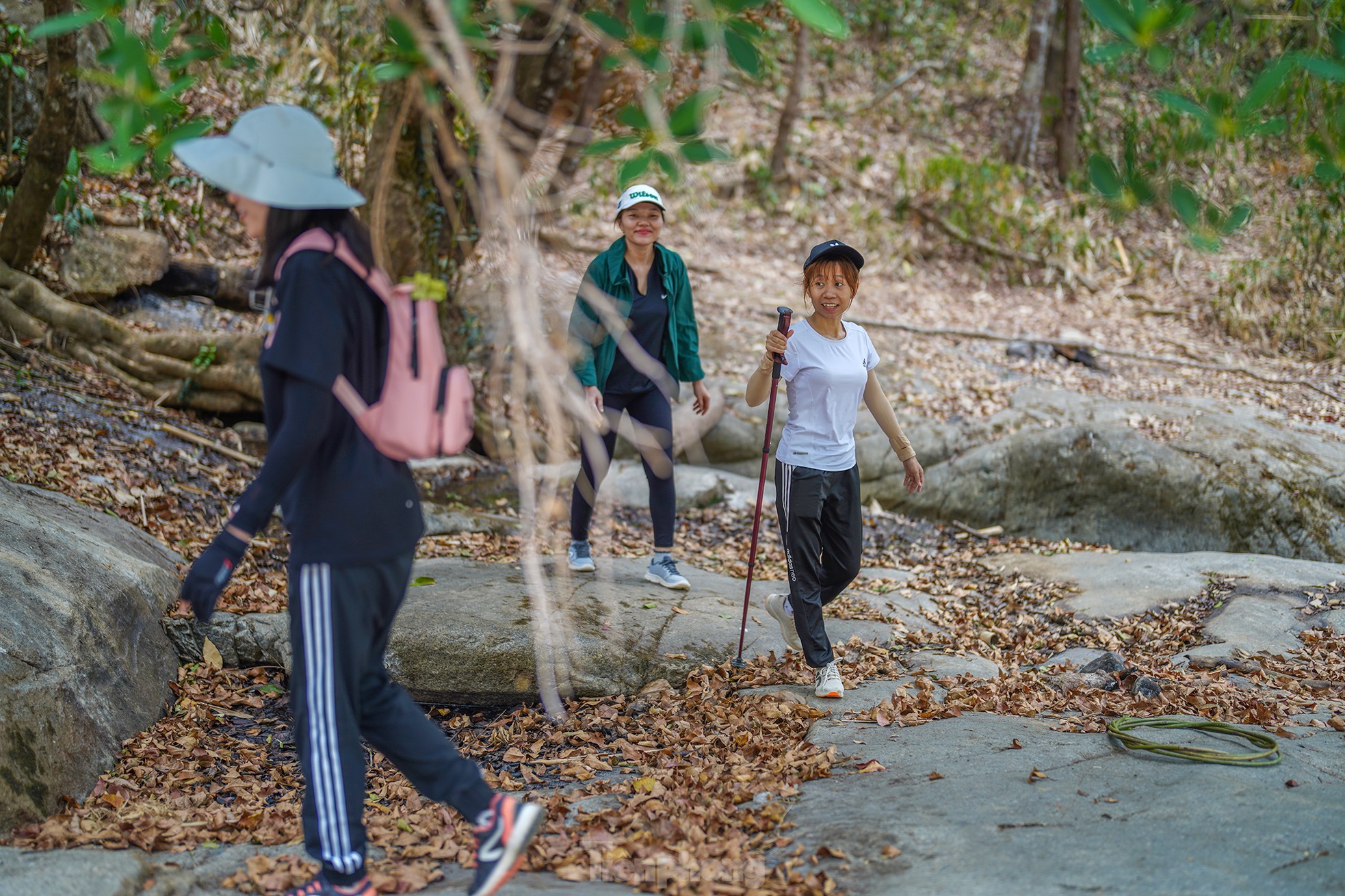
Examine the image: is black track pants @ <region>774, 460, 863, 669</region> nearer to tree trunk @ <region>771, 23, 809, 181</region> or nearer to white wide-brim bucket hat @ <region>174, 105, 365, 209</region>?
white wide-brim bucket hat @ <region>174, 105, 365, 209</region>

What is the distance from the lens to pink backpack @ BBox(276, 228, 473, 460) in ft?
7.86

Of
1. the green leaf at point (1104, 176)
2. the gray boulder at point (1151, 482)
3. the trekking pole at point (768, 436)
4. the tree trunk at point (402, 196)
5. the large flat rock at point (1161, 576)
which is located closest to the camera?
the green leaf at point (1104, 176)

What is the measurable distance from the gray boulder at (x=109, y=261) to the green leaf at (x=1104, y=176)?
306 inches

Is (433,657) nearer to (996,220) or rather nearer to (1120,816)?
(1120,816)

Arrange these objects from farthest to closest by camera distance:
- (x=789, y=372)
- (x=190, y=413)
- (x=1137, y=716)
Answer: (x=190, y=413), (x=789, y=372), (x=1137, y=716)

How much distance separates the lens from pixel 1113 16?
209 cm

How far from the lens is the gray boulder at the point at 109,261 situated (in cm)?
767

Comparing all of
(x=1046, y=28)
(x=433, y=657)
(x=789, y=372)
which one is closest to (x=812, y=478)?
(x=789, y=372)

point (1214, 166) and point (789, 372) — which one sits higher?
point (1214, 166)

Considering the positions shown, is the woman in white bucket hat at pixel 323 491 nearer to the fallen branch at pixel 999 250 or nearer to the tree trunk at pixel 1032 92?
the fallen branch at pixel 999 250

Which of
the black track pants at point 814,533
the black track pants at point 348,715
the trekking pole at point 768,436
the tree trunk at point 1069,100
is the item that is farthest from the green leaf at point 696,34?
the tree trunk at point 1069,100

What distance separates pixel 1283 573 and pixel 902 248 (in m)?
8.27

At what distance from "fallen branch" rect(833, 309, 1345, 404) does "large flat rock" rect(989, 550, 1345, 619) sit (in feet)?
14.5

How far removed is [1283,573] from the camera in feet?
19.6
